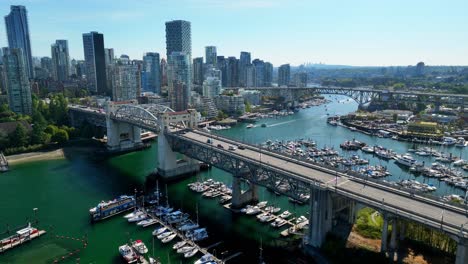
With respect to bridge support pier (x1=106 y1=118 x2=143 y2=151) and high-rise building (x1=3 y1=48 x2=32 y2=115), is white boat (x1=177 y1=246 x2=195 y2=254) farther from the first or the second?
high-rise building (x1=3 y1=48 x2=32 y2=115)

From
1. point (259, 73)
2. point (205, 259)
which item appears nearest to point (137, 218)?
point (205, 259)

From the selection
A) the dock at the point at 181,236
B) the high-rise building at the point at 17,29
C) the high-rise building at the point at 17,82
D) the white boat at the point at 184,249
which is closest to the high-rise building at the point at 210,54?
the high-rise building at the point at 17,29

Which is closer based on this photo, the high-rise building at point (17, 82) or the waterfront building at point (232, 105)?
the high-rise building at point (17, 82)

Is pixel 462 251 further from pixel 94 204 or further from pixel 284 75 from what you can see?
pixel 284 75

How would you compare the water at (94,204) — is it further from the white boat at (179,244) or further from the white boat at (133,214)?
the white boat at (133,214)

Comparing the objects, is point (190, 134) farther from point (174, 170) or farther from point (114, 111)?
point (114, 111)

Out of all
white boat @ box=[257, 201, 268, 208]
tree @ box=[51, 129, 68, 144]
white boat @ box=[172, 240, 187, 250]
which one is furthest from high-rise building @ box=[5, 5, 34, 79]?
white boat @ box=[172, 240, 187, 250]
